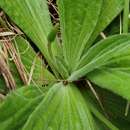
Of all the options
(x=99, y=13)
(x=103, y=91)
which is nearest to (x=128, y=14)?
(x=99, y=13)

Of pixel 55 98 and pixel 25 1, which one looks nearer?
pixel 55 98

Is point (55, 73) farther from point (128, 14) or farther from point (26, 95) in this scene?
point (128, 14)

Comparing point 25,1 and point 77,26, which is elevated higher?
point 25,1

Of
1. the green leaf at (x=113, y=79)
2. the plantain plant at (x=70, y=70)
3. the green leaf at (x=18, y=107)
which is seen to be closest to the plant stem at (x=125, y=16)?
the plantain plant at (x=70, y=70)

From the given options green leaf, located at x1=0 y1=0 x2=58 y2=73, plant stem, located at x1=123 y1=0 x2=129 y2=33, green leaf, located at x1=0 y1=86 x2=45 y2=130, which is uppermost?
green leaf, located at x1=0 y1=0 x2=58 y2=73

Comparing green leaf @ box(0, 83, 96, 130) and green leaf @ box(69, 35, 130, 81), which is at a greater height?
green leaf @ box(69, 35, 130, 81)

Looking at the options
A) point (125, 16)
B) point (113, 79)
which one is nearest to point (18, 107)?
point (113, 79)

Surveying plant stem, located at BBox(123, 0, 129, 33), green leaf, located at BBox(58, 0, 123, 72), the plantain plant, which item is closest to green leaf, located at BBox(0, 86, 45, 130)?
the plantain plant

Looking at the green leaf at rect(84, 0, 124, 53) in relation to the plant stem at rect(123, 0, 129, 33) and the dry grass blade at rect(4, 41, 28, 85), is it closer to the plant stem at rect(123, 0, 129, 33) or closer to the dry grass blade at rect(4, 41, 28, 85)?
the plant stem at rect(123, 0, 129, 33)
